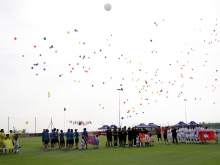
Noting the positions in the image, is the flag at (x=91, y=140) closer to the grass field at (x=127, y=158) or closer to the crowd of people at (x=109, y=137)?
the crowd of people at (x=109, y=137)

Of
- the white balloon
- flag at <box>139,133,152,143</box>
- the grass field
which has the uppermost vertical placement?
the white balloon

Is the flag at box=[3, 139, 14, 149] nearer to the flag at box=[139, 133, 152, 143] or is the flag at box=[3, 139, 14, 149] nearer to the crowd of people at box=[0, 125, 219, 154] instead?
the crowd of people at box=[0, 125, 219, 154]

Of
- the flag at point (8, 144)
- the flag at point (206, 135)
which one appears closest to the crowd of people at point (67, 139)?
the flag at point (8, 144)

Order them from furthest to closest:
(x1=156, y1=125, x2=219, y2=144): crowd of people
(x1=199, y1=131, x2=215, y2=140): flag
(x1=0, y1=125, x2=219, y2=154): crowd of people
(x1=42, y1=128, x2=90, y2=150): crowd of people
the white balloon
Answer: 1. (x1=156, y1=125, x2=219, y2=144): crowd of people
2. (x1=199, y1=131, x2=215, y2=140): flag
3. (x1=42, y1=128, x2=90, y2=150): crowd of people
4. (x1=0, y1=125, x2=219, y2=154): crowd of people
5. the white balloon

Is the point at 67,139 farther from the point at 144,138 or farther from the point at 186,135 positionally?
the point at 186,135

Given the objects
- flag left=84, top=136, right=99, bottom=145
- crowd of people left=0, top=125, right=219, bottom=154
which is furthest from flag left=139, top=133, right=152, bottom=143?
flag left=84, top=136, right=99, bottom=145

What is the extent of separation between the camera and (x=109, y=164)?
1325 cm

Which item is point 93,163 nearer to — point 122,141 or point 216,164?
point 216,164

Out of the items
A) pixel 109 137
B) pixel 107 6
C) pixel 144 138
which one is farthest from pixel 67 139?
pixel 107 6

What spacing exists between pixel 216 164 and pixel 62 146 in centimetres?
1529

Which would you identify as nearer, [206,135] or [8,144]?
[8,144]

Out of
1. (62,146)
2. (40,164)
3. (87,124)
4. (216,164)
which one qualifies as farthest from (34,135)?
(216,164)

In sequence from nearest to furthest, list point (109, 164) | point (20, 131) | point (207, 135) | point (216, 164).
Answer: point (216, 164) → point (109, 164) → point (207, 135) → point (20, 131)

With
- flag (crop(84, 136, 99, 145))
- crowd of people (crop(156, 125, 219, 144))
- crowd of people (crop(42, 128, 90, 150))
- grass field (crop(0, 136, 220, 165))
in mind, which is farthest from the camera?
crowd of people (crop(156, 125, 219, 144))
